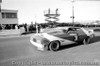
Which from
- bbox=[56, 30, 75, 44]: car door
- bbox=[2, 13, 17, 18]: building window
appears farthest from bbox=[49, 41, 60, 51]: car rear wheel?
bbox=[2, 13, 17, 18]: building window

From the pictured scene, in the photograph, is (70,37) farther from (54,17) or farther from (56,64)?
(54,17)

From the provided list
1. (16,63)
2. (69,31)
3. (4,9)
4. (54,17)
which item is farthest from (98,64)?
(54,17)

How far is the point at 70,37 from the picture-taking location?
5852mm

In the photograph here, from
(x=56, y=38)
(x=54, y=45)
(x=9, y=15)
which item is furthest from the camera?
(x=9, y=15)

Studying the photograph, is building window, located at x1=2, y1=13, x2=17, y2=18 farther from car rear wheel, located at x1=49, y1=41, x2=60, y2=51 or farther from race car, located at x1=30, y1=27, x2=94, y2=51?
car rear wheel, located at x1=49, y1=41, x2=60, y2=51

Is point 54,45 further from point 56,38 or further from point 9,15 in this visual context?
point 9,15

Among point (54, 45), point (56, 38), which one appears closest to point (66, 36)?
point (56, 38)

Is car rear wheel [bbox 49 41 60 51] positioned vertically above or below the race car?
below

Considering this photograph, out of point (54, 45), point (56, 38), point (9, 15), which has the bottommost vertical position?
point (54, 45)

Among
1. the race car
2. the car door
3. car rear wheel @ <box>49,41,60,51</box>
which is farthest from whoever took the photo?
the car door

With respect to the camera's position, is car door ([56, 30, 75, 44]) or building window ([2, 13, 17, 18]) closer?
car door ([56, 30, 75, 44])

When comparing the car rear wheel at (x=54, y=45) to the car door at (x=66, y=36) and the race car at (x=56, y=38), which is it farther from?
the car door at (x=66, y=36)

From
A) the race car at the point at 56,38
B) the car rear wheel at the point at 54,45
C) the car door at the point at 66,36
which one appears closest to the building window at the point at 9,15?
the race car at the point at 56,38

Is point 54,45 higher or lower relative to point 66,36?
lower
